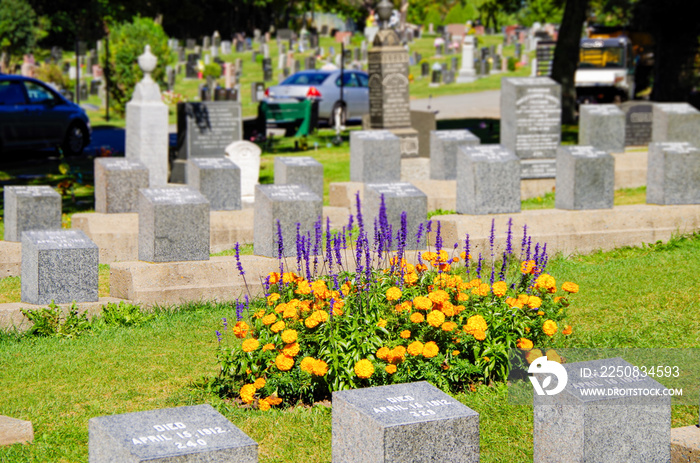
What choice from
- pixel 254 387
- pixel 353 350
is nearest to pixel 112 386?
pixel 254 387

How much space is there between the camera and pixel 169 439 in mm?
4211

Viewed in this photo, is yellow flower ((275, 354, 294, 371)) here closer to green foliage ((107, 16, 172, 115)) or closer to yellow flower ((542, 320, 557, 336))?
yellow flower ((542, 320, 557, 336))

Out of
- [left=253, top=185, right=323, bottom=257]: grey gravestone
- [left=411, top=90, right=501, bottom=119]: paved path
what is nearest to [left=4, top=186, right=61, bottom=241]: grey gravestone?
[left=253, top=185, right=323, bottom=257]: grey gravestone

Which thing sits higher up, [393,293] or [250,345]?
[393,293]

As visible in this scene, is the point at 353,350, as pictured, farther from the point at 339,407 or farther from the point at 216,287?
the point at 216,287

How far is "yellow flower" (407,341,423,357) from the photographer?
6.15m

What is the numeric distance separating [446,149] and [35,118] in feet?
30.8

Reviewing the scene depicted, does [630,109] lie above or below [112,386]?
above

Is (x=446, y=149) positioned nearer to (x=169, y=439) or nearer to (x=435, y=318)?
(x=435, y=318)

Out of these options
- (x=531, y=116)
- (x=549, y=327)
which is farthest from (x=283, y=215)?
(x=531, y=116)

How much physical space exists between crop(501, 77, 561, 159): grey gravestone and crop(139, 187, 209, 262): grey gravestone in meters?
7.18

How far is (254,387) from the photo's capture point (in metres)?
6.21

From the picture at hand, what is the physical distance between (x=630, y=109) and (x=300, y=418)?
14.8 metres

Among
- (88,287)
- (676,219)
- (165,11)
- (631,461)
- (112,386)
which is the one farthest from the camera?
(165,11)
